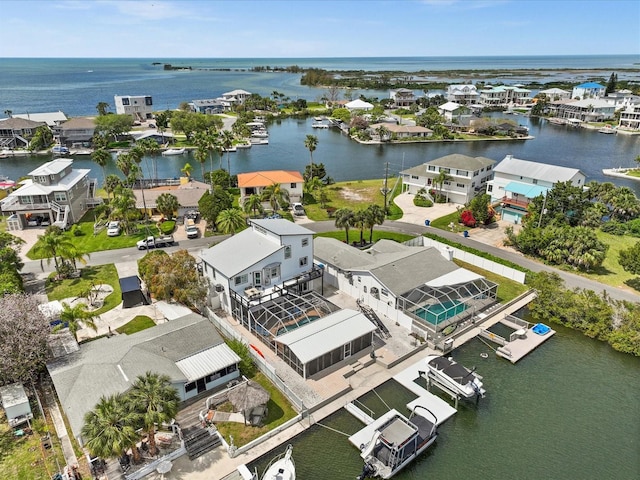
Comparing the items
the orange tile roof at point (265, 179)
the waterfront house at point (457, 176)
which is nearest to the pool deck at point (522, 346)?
the waterfront house at point (457, 176)

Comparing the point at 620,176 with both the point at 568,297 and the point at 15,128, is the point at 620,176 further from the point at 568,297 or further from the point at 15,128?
the point at 15,128

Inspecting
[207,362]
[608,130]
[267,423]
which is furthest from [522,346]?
[608,130]

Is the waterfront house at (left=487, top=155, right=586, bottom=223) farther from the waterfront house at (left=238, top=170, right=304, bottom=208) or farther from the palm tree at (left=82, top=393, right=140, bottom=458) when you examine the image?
the palm tree at (left=82, top=393, right=140, bottom=458)

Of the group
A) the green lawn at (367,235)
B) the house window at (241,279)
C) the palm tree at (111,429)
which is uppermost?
the palm tree at (111,429)

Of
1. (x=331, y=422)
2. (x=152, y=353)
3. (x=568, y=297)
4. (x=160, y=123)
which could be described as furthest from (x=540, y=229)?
(x=160, y=123)

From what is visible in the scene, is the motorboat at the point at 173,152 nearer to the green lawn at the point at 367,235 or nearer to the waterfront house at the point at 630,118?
the green lawn at the point at 367,235
